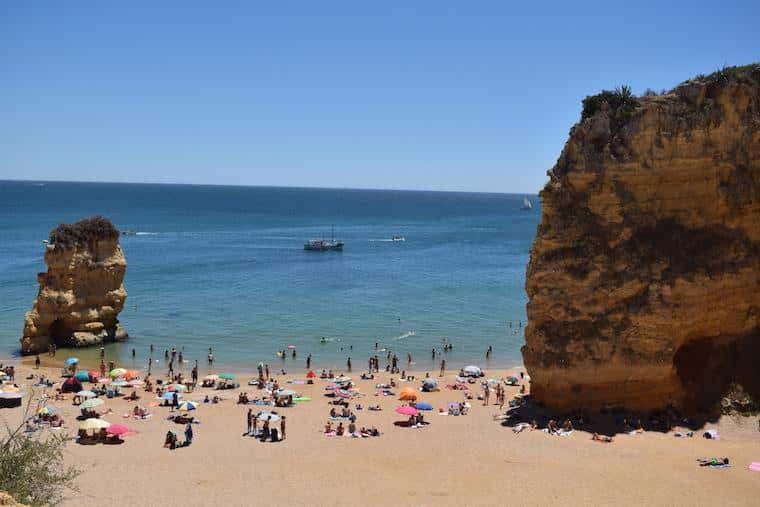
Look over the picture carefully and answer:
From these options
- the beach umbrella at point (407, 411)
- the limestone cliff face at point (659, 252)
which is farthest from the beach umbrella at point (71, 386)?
the limestone cliff face at point (659, 252)

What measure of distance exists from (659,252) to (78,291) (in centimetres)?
3120

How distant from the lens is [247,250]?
89.8 metres

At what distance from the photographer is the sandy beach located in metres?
19.0

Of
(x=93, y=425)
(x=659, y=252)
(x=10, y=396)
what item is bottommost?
(x=10, y=396)

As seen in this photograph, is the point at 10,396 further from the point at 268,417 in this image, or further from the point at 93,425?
the point at 268,417

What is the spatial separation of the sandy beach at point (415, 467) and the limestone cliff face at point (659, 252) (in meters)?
2.05

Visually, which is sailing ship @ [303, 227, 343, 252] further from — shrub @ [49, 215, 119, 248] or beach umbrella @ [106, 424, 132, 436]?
beach umbrella @ [106, 424, 132, 436]

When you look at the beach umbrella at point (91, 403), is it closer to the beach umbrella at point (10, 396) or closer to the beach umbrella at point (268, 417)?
the beach umbrella at point (10, 396)

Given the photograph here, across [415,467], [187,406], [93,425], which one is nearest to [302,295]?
[187,406]

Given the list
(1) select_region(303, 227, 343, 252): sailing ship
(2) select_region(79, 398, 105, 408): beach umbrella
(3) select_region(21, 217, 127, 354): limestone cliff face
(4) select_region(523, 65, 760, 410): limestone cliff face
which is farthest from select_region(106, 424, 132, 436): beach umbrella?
(1) select_region(303, 227, 343, 252): sailing ship

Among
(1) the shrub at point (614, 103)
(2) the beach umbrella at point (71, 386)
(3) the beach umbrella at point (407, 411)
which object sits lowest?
(2) the beach umbrella at point (71, 386)

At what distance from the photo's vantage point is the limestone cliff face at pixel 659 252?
2412 cm

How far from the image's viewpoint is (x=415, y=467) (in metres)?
21.6

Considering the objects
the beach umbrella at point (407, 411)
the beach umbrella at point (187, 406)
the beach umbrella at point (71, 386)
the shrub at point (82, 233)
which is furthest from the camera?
the shrub at point (82, 233)
